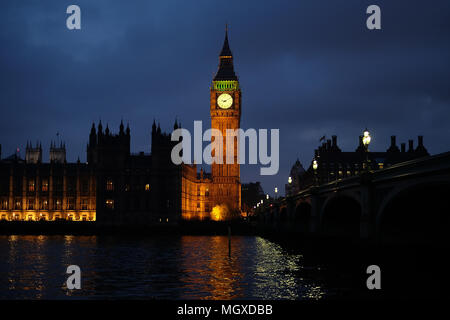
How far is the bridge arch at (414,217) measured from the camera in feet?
110

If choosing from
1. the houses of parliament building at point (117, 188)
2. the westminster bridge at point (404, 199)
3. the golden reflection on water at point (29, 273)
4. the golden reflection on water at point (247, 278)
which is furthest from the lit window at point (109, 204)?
the westminster bridge at point (404, 199)

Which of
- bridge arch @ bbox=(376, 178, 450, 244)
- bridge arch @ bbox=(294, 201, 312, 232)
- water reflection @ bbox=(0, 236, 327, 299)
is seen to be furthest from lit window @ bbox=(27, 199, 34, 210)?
bridge arch @ bbox=(376, 178, 450, 244)

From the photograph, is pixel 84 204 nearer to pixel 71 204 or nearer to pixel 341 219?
pixel 71 204

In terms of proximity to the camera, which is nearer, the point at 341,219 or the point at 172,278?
the point at 172,278

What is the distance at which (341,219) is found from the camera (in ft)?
192

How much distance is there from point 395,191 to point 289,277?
975cm

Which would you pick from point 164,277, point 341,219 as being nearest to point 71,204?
point 341,219

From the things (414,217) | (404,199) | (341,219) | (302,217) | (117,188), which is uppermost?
(117,188)

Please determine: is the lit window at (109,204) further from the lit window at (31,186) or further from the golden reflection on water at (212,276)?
the golden reflection on water at (212,276)

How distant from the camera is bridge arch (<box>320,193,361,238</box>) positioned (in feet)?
177

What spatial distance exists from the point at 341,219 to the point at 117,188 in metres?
99.3
